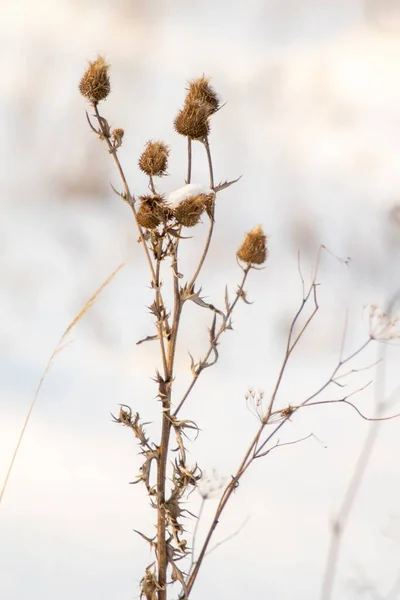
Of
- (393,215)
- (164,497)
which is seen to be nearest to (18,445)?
(164,497)

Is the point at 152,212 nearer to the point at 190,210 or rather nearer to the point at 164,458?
the point at 190,210

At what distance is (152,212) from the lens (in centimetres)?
156

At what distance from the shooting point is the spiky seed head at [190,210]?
1526 millimetres

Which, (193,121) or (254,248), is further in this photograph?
(254,248)

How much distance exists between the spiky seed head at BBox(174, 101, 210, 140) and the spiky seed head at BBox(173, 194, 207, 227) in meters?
0.14

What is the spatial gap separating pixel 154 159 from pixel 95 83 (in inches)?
7.7

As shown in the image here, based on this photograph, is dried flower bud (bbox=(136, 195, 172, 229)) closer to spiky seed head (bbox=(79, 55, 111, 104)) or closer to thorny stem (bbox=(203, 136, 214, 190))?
thorny stem (bbox=(203, 136, 214, 190))

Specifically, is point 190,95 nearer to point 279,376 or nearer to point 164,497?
point 279,376

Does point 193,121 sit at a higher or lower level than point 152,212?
higher

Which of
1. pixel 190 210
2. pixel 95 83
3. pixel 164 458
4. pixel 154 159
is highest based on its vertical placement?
pixel 95 83

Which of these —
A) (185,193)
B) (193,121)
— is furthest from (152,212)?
(193,121)

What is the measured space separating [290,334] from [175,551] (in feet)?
1.71

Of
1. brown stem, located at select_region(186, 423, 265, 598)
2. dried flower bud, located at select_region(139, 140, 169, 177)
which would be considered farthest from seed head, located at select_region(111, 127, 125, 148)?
brown stem, located at select_region(186, 423, 265, 598)

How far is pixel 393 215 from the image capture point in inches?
70.6
